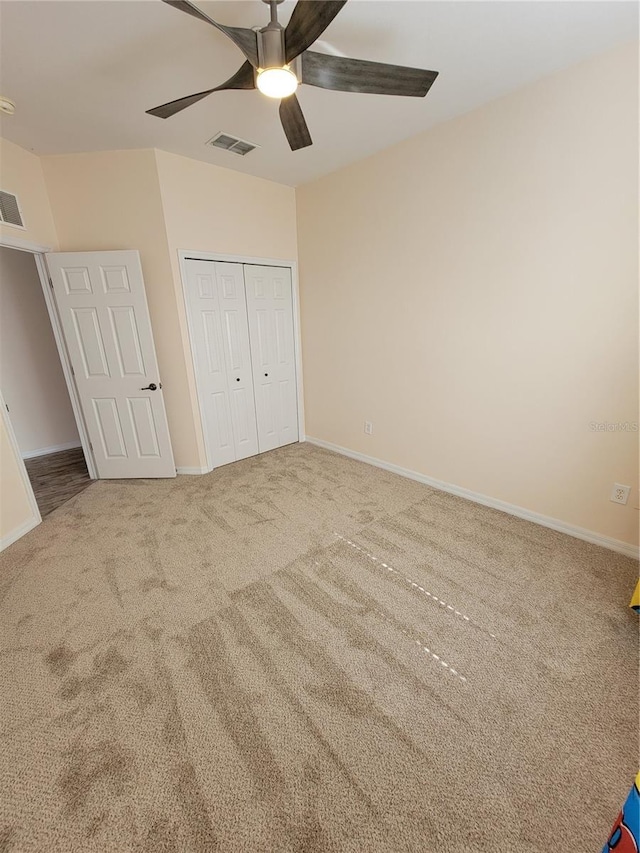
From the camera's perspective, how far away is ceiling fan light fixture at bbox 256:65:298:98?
1.41 meters

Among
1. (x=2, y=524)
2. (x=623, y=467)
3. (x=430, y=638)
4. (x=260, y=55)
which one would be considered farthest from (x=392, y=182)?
(x=2, y=524)

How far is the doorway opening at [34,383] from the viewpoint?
3.77m

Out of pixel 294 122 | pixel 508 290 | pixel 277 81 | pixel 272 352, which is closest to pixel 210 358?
pixel 272 352

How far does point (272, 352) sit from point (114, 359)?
5.09ft

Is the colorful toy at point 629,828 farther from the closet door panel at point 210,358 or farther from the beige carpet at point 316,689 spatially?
the closet door panel at point 210,358

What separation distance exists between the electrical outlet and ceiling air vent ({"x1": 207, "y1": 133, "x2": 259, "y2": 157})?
11.7 ft

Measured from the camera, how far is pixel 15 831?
42.4 inches

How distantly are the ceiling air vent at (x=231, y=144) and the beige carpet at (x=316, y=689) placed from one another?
295 cm

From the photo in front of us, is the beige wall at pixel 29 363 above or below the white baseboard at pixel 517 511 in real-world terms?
above

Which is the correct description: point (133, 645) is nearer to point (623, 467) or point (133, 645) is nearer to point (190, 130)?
point (623, 467)

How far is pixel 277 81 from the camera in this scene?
1.44 m

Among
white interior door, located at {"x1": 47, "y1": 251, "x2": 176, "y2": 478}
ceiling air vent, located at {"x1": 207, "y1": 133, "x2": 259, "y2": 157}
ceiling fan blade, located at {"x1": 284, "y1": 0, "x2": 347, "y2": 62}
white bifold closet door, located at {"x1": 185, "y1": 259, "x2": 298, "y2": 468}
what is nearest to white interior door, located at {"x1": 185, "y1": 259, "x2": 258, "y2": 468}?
white bifold closet door, located at {"x1": 185, "y1": 259, "x2": 298, "y2": 468}

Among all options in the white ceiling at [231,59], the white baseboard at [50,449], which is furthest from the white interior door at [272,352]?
the white baseboard at [50,449]

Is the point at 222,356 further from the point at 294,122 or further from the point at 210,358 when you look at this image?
the point at 294,122
